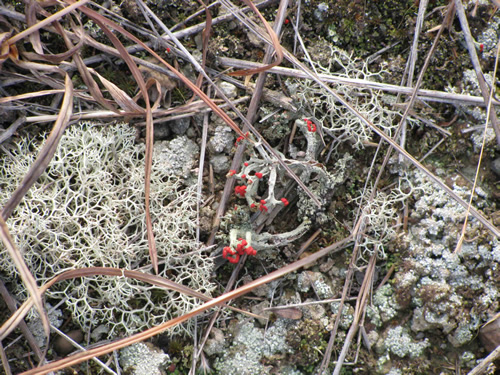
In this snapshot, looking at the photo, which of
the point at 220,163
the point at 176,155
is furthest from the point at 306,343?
the point at 176,155

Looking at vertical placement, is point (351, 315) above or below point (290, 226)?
below

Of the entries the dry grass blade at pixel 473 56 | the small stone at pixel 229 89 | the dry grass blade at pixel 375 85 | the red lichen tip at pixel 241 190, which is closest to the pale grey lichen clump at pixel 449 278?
the dry grass blade at pixel 473 56

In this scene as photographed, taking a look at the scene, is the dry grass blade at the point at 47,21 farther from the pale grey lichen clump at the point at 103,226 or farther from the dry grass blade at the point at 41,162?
the pale grey lichen clump at the point at 103,226

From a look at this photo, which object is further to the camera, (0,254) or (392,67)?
(392,67)

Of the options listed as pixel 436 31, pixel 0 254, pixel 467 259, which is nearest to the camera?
pixel 0 254

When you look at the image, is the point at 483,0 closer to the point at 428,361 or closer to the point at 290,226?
the point at 290,226

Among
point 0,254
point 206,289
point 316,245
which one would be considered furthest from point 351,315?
point 0,254

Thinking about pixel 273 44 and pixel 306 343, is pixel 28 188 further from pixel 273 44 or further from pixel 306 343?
pixel 306 343

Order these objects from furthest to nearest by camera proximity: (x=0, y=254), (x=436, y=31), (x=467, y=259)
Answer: (x=436, y=31) < (x=467, y=259) < (x=0, y=254)
